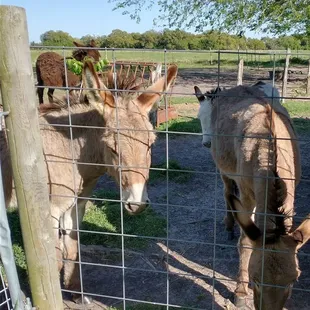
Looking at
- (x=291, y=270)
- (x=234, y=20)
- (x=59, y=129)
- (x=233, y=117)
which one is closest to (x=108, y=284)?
(x=59, y=129)

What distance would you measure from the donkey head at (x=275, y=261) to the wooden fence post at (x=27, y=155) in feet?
3.62

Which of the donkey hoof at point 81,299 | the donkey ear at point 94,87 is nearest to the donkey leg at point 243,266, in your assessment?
the donkey hoof at point 81,299

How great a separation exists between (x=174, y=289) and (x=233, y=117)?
1922 millimetres

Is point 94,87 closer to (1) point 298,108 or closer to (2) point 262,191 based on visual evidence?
(2) point 262,191

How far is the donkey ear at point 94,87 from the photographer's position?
7.87ft

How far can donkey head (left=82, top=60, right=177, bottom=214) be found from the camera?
2.59 m

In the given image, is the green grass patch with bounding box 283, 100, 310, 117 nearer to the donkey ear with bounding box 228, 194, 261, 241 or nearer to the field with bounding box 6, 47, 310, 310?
the field with bounding box 6, 47, 310, 310

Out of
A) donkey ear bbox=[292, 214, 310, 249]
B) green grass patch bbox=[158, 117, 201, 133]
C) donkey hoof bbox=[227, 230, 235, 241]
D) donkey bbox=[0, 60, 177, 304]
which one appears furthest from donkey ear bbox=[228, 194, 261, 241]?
green grass patch bbox=[158, 117, 201, 133]

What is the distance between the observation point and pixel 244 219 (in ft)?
7.59

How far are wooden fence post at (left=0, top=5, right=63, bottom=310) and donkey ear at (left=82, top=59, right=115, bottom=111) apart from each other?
53 cm

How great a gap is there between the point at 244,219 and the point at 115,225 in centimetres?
275

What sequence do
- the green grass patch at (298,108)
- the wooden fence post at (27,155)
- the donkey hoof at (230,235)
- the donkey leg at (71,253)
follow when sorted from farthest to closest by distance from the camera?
1. the green grass patch at (298,108)
2. the donkey hoof at (230,235)
3. the donkey leg at (71,253)
4. the wooden fence post at (27,155)

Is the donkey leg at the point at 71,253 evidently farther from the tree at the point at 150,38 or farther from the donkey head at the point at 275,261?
the tree at the point at 150,38

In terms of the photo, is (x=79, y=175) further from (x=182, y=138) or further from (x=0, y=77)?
(x=182, y=138)
